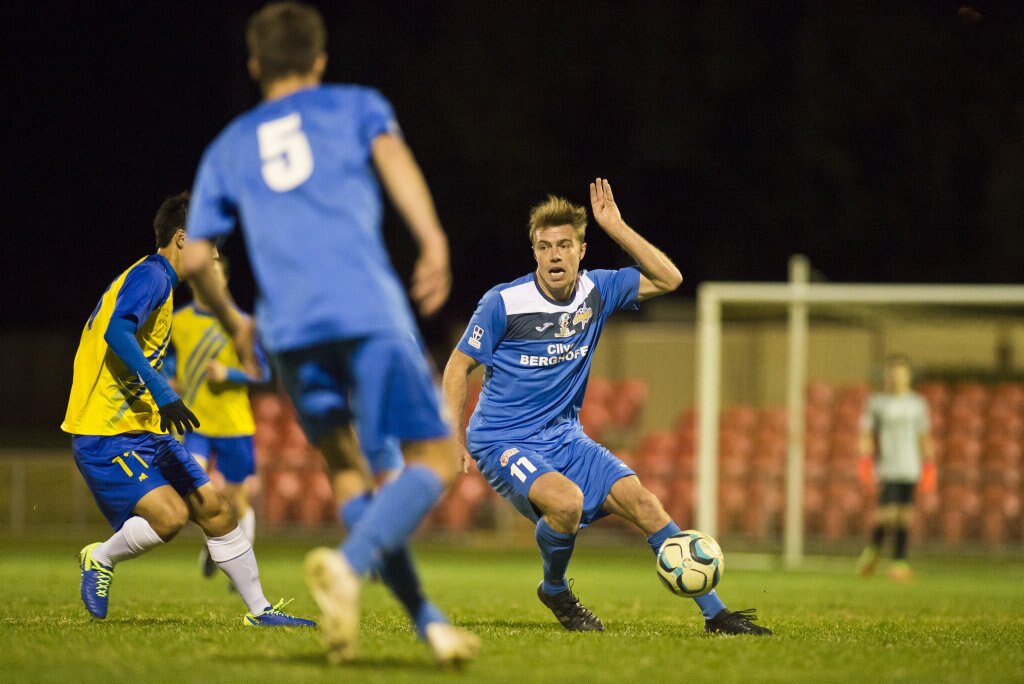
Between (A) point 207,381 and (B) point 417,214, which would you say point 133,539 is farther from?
(B) point 417,214

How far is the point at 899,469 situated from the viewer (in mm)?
14242

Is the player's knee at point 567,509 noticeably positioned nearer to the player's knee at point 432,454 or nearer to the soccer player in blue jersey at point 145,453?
the soccer player in blue jersey at point 145,453

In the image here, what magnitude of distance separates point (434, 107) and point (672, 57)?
4.89 m

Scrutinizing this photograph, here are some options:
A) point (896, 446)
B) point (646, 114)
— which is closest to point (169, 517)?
point (896, 446)

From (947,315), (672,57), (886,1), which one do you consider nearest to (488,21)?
(672,57)

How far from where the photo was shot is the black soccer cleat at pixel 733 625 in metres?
6.48

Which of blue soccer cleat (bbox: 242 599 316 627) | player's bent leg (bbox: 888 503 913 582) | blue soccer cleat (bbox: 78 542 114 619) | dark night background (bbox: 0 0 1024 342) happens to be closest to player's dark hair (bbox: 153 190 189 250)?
blue soccer cleat (bbox: 78 542 114 619)

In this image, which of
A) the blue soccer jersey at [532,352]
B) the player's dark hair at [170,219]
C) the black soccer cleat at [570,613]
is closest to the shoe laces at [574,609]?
the black soccer cleat at [570,613]

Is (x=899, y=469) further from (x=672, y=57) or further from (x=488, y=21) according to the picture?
(x=488, y=21)

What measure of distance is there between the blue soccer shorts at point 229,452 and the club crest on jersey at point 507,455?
3.62m

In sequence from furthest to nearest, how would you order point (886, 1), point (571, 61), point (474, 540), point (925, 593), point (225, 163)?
point (571, 61), point (886, 1), point (474, 540), point (925, 593), point (225, 163)

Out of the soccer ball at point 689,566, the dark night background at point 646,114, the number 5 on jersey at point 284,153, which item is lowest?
the soccer ball at point 689,566

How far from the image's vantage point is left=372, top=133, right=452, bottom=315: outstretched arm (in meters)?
4.39

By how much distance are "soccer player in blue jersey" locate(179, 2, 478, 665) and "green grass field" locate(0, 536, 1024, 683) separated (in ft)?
1.80
